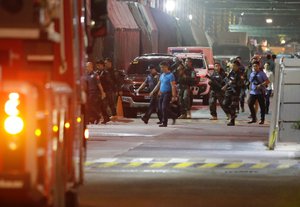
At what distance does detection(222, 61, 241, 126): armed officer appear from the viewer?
27087 mm

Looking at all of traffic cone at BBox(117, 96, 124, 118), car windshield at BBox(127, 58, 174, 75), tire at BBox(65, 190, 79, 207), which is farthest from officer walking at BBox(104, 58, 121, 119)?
tire at BBox(65, 190, 79, 207)

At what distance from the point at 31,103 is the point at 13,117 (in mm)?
164

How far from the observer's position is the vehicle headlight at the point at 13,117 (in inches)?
277

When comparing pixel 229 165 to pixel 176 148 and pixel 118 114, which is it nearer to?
pixel 176 148

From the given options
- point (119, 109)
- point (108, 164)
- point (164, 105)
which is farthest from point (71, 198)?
point (119, 109)

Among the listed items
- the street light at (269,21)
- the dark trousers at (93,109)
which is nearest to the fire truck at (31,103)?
the dark trousers at (93,109)

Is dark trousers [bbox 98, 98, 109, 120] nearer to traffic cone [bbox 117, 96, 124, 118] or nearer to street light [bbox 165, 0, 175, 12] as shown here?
traffic cone [bbox 117, 96, 124, 118]

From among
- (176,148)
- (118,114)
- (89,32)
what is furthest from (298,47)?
(89,32)

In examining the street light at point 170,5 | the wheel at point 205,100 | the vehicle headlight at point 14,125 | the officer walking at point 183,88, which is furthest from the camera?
the street light at point 170,5

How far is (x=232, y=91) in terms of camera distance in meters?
27.5

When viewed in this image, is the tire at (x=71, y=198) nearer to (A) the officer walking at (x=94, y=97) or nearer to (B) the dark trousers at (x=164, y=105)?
(A) the officer walking at (x=94, y=97)

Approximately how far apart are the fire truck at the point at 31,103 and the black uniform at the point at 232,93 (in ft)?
60.9

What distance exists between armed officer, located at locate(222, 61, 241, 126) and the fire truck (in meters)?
18.5

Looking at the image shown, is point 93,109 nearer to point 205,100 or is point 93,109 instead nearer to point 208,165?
point 208,165
